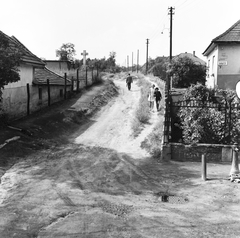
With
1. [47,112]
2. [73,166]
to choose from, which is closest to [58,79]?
[47,112]

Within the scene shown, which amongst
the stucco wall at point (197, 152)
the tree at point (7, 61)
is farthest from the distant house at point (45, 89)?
the stucco wall at point (197, 152)

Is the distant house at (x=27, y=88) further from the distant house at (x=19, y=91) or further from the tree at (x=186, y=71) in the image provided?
the tree at (x=186, y=71)

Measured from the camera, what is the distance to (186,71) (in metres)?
28.0

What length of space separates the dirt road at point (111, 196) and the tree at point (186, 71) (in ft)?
50.4

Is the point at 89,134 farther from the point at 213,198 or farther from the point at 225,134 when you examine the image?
the point at 213,198

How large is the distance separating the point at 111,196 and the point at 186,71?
21.2 m

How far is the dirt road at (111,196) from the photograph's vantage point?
6324mm

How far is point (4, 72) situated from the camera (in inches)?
472

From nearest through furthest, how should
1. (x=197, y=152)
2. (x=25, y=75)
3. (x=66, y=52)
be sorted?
1. (x=197, y=152)
2. (x=25, y=75)
3. (x=66, y=52)

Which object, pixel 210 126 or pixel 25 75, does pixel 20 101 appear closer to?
pixel 25 75

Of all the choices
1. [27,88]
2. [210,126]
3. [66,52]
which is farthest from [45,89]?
[66,52]

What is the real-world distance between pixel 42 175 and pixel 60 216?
3248 millimetres

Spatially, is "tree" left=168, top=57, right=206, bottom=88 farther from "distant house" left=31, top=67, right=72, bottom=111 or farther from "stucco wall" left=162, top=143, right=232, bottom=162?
Answer: "stucco wall" left=162, top=143, right=232, bottom=162

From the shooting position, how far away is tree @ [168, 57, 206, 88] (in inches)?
1099
